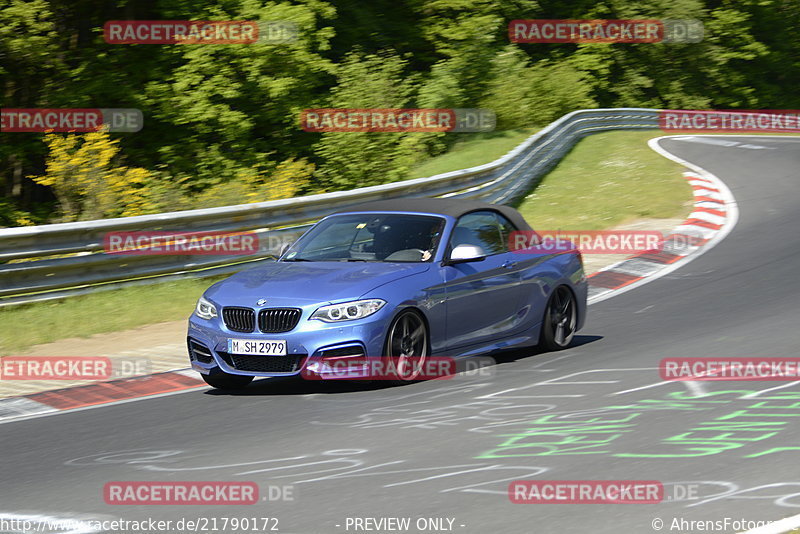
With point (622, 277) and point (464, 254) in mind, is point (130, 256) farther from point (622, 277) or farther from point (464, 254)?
point (622, 277)

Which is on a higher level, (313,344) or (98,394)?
(313,344)

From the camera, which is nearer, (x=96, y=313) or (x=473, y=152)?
(x=96, y=313)

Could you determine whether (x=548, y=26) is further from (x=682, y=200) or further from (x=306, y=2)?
(x=682, y=200)

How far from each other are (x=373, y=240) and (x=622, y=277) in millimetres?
6226

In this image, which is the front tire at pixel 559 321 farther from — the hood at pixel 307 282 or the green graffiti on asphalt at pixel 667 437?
the green graffiti on asphalt at pixel 667 437

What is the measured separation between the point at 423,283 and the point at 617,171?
16.9m

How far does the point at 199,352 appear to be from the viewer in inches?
360

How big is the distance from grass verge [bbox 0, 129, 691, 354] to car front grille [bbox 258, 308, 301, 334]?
383 centimetres

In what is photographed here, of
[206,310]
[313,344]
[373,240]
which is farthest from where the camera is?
[373,240]

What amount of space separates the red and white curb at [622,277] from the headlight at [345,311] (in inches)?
64.8

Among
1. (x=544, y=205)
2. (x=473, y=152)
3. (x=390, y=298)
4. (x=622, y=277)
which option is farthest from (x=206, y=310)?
(x=473, y=152)

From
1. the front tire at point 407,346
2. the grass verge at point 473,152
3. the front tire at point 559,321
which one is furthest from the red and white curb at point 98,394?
the grass verge at point 473,152

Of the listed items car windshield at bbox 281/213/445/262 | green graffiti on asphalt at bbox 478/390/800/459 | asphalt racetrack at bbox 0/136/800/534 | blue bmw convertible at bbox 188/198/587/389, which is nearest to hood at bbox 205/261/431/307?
blue bmw convertible at bbox 188/198/587/389

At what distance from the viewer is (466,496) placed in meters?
5.88
